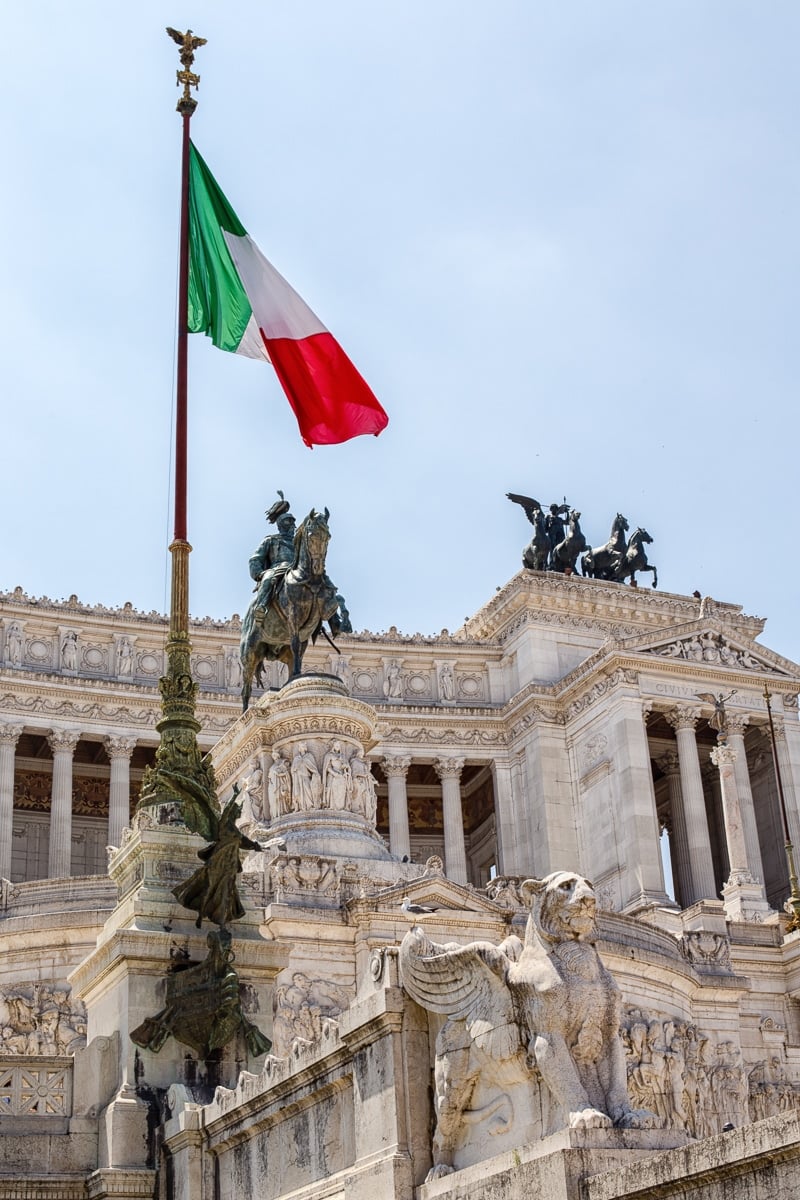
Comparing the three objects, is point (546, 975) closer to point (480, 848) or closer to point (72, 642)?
point (72, 642)

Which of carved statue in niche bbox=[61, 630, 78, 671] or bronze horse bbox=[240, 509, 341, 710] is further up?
carved statue in niche bbox=[61, 630, 78, 671]

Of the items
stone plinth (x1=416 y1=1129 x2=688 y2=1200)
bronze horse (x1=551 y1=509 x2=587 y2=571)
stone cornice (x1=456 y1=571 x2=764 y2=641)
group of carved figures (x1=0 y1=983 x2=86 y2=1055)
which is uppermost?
bronze horse (x1=551 y1=509 x2=587 y2=571)

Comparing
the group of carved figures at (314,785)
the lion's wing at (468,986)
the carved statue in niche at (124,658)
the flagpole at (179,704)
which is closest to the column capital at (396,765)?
the carved statue in niche at (124,658)

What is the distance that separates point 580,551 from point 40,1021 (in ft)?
144

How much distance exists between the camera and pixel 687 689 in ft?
197

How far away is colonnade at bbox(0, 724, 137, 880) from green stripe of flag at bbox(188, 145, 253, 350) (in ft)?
118

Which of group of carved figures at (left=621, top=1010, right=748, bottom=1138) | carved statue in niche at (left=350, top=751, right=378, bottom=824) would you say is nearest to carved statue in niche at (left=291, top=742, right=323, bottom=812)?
carved statue in niche at (left=350, top=751, right=378, bottom=824)

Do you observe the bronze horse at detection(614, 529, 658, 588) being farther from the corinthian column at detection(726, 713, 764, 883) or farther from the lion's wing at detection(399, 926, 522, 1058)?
the lion's wing at detection(399, 926, 522, 1058)

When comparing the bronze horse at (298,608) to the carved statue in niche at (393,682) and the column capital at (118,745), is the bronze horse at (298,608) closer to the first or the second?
the column capital at (118,745)

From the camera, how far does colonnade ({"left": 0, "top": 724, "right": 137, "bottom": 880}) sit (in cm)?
5688

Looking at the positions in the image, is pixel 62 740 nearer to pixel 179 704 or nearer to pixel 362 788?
pixel 362 788

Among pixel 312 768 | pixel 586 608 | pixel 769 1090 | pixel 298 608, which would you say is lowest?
pixel 769 1090

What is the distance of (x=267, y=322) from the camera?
23.0 m

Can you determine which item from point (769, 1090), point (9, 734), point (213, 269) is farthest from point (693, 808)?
point (213, 269)
